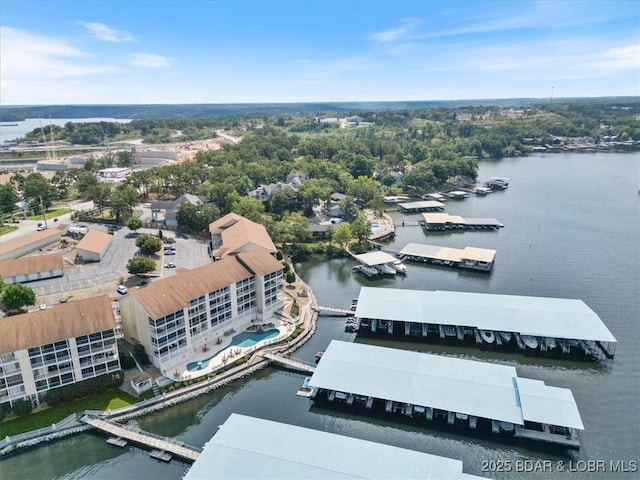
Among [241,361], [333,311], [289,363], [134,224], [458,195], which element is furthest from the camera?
[458,195]

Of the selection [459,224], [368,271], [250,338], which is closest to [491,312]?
[368,271]

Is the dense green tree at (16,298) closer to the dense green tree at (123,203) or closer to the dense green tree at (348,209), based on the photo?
the dense green tree at (123,203)

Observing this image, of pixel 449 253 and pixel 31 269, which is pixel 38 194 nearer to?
pixel 31 269

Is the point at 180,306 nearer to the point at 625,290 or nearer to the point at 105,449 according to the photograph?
the point at 105,449

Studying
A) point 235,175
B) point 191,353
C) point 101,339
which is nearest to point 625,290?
point 191,353

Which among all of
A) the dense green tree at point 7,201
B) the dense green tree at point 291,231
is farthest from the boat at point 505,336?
the dense green tree at point 7,201

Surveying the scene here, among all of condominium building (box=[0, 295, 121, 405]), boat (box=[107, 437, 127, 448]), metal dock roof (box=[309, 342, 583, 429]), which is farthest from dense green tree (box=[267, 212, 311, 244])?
boat (box=[107, 437, 127, 448])
